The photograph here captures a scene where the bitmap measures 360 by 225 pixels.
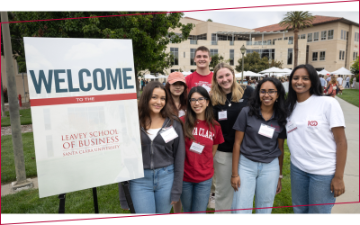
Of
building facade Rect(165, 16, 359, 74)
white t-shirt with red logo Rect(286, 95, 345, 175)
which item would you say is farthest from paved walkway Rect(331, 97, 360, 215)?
building facade Rect(165, 16, 359, 74)

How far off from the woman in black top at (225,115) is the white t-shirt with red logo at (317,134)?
0.67 meters

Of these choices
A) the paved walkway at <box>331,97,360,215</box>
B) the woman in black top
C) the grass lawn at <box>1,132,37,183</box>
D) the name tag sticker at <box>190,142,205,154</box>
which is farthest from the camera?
the grass lawn at <box>1,132,37,183</box>

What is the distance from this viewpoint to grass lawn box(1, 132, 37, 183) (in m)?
3.96

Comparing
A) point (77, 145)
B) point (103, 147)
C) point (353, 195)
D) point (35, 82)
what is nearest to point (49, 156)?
point (77, 145)

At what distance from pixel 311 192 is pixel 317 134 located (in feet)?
1.87

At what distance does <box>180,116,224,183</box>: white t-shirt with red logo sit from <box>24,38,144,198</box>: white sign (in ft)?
1.76

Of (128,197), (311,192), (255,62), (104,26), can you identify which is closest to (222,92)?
(311,192)

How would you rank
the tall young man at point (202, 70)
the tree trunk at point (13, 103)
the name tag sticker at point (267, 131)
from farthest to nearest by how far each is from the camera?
the tree trunk at point (13, 103)
the tall young man at point (202, 70)
the name tag sticker at point (267, 131)

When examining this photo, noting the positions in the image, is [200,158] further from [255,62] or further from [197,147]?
[255,62]

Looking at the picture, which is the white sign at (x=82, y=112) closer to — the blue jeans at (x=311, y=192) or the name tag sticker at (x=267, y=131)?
the name tag sticker at (x=267, y=131)

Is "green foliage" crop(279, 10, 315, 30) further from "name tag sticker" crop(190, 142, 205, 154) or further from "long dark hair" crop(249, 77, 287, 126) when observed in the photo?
"name tag sticker" crop(190, 142, 205, 154)

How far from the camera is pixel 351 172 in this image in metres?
3.58

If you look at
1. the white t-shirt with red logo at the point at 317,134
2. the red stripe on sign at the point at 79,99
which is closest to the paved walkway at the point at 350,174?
the white t-shirt with red logo at the point at 317,134

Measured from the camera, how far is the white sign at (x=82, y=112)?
5.01 ft
